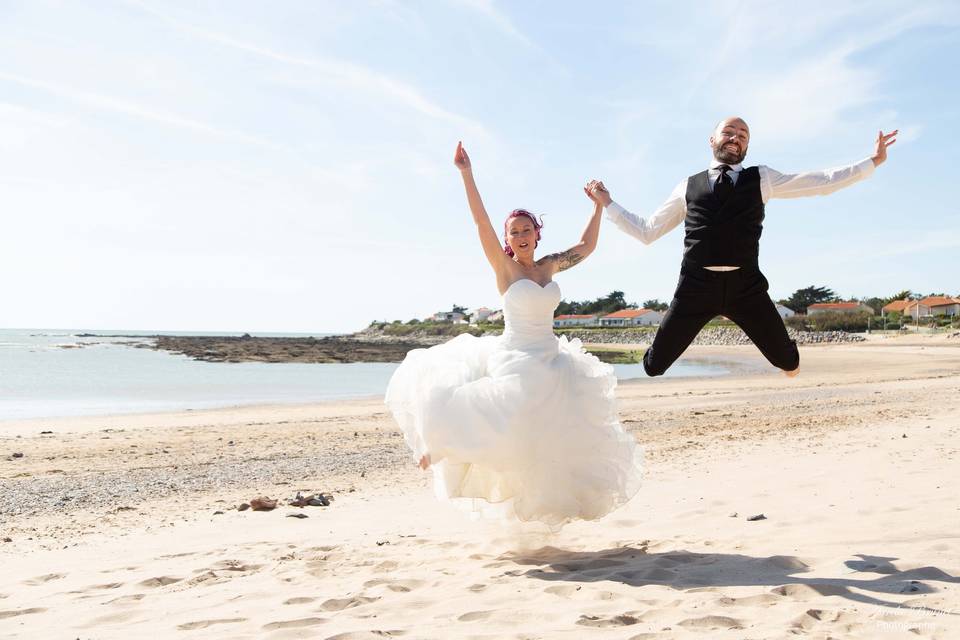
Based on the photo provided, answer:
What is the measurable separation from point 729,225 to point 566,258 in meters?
1.22

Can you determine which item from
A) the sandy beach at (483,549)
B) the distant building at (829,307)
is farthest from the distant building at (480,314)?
the sandy beach at (483,549)

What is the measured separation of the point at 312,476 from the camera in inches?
395

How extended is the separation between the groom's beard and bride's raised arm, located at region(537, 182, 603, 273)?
0.96m

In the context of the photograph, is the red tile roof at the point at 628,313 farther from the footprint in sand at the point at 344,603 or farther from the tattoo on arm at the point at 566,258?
the footprint in sand at the point at 344,603

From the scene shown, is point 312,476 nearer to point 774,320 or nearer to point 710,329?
point 774,320

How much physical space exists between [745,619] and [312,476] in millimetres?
7124

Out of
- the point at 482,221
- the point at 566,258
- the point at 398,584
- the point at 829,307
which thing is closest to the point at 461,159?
the point at 482,221

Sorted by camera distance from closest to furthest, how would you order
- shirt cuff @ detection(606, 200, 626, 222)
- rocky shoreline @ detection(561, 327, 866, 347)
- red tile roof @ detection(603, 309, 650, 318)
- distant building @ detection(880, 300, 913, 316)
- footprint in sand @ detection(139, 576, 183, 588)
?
footprint in sand @ detection(139, 576, 183, 588) < shirt cuff @ detection(606, 200, 626, 222) < rocky shoreline @ detection(561, 327, 866, 347) < distant building @ detection(880, 300, 913, 316) < red tile roof @ detection(603, 309, 650, 318)

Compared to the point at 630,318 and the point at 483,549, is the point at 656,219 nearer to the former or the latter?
the point at 483,549

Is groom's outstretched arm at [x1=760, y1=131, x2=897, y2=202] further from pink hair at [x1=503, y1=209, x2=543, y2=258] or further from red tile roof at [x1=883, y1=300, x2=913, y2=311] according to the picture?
red tile roof at [x1=883, y1=300, x2=913, y2=311]

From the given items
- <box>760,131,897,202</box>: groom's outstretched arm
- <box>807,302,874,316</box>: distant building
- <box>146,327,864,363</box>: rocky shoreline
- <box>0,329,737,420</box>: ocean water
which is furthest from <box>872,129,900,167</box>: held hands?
<box>807,302,874,316</box>: distant building

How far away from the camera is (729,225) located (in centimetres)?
525

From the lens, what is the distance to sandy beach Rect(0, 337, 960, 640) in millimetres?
4035

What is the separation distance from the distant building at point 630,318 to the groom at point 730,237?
10526 centimetres
